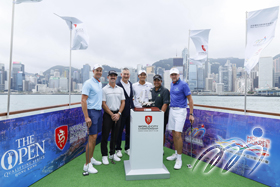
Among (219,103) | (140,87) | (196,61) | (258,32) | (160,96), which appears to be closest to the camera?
(258,32)

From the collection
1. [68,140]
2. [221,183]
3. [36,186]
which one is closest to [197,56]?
[221,183]

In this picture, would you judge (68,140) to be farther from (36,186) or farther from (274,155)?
(274,155)

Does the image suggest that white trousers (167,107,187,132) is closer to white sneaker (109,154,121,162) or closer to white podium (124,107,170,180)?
white podium (124,107,170,180)

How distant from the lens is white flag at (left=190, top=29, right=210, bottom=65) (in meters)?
4.29

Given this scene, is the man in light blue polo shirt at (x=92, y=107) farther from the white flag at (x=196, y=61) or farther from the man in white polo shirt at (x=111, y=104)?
the white flag at (x=196, y=61)

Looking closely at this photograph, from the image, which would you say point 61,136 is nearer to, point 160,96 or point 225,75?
point 160,96

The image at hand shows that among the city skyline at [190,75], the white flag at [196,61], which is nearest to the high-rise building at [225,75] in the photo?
the city skyline at [190,75]

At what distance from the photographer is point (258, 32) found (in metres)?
2.66

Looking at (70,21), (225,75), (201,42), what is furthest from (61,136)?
(225,75)

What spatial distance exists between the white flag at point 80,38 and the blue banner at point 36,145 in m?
1.54

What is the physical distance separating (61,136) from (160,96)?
6.36 ft

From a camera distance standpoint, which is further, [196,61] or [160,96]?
[196,61]

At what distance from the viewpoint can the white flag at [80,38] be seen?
11.9ft

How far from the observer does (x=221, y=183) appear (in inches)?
91.6
